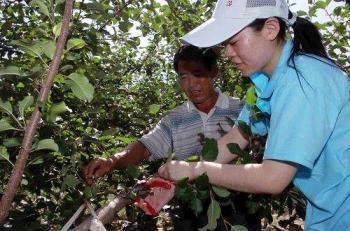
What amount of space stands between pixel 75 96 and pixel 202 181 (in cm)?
125

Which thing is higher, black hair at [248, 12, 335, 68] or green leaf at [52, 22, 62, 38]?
green leaf at [52, 22, 62, 38]

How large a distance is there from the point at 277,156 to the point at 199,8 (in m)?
2.55

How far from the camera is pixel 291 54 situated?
163cm

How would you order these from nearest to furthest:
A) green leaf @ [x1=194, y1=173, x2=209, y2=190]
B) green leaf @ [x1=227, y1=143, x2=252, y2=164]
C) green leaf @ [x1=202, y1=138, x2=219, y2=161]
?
green leaf @ [x1=194, y1=173, x2=209, y2=190], green leaf @ [x1=202, y1=138, x2=219, y2=161], green leaf @ [x1=227, y1=143, x2=252, y2=164]

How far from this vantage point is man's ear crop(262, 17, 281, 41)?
164cm

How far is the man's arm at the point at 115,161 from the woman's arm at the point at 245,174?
2.40 feet

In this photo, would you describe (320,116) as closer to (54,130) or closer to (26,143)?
(26,143)

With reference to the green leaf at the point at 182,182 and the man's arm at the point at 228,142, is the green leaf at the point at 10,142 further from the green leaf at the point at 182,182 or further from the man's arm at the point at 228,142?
the man's arm at the point at 228,142

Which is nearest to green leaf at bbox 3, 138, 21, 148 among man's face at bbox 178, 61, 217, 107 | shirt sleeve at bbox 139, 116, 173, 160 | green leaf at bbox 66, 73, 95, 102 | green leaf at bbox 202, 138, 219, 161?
green leaf at bbox 66, 73, 95, 102

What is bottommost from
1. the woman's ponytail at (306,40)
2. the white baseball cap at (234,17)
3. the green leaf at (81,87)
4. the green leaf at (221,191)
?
the green leaf at (221,191)

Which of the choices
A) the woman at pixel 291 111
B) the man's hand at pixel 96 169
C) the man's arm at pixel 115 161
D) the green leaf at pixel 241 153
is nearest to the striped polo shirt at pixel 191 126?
the man's arm at pixel 115 161

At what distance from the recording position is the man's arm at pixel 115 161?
2.33 meters

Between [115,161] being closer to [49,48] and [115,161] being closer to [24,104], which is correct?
[24,104]

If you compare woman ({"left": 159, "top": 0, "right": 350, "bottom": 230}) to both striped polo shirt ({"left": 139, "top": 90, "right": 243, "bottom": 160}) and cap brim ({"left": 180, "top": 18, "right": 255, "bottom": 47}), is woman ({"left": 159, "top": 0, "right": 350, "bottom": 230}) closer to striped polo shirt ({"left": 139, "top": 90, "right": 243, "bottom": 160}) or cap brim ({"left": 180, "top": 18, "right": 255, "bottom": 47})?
cap brim ({"left": 180, "top": 18, "right": 255, "bottom": 47})
